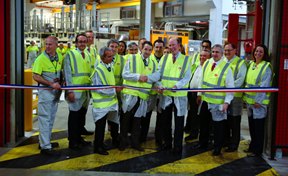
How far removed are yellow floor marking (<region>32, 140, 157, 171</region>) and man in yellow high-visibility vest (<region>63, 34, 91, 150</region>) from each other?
48 centimetres

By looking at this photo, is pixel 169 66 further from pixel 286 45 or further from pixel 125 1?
pixel 125 1

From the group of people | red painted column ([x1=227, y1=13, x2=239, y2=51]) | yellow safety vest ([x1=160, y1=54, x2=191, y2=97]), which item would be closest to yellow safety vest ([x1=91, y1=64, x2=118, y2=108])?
the group of people

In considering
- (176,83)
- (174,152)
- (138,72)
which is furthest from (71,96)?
(174,152)

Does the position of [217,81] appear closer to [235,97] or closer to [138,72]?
[235,97]

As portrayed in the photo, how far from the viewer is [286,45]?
165 inches

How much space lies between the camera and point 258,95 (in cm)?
415

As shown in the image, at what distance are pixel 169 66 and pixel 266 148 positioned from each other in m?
2.17

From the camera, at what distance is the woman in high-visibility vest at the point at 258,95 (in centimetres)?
413

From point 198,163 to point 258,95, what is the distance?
1.45 meters

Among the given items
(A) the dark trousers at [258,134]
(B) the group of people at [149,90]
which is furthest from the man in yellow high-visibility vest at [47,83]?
(A) the dark trousers at [258,134]

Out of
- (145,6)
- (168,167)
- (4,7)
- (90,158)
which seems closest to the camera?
(168,167)

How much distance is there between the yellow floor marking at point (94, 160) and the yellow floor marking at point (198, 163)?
630 mm

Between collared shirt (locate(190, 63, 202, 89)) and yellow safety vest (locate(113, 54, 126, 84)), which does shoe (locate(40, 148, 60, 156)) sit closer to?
yellow safety vest (locate(113, 54, 126, 84))

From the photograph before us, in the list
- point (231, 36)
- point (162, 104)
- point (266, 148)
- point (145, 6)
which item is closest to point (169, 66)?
point (162, 104)
